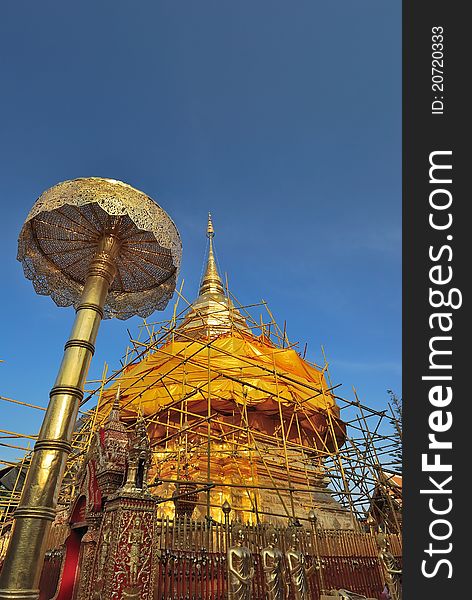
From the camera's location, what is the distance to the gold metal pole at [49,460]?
102 inches

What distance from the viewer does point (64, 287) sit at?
5.12 meters

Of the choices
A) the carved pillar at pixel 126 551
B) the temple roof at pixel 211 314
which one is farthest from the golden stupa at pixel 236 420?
the carved pillar at pixel 126 551

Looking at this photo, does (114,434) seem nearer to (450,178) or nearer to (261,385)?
(450,178)

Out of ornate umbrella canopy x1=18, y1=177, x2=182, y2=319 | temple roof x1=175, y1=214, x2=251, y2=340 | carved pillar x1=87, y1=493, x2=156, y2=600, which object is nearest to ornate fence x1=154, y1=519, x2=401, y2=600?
carved pillar x1=87, y1=493, x2=156, y2=600

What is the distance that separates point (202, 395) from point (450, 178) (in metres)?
9.81

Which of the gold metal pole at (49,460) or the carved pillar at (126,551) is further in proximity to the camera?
the carved pillar at (126,551)

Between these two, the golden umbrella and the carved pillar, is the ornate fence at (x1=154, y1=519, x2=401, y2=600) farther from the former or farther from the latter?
the golden umbrella

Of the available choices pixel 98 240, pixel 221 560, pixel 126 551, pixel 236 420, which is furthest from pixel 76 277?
pixel 236 420

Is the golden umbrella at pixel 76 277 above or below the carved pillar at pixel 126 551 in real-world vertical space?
above

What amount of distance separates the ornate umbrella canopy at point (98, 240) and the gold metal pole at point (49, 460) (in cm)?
79

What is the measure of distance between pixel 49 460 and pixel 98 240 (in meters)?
2.52

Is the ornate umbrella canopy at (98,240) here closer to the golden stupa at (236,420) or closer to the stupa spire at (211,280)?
the golden stupa at (236,420)

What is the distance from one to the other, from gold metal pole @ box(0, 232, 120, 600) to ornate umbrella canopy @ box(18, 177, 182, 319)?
0.79m

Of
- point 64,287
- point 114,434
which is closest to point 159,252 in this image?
point 64,287
